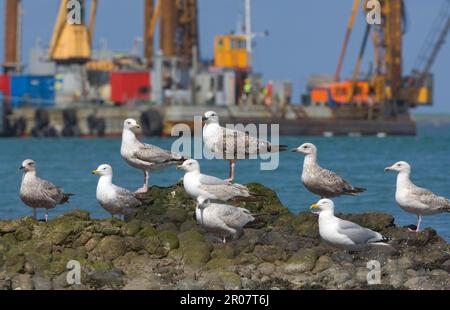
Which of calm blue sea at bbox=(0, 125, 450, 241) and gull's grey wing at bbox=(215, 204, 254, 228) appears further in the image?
calm blue sea at bbox=(0, 125, 450, 241)

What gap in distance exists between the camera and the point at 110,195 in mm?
17344

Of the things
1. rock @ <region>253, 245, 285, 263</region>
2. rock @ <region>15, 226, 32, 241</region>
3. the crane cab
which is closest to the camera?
rock @ <region>253, 245, 285, 263</region>

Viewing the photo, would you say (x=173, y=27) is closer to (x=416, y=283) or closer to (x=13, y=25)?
(x=13, y=25)

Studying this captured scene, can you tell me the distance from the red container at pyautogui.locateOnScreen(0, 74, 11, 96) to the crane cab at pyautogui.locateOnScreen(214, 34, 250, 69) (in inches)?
642

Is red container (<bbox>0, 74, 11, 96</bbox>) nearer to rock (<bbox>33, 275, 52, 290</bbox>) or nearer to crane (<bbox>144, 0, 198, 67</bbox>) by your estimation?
crane (<bbox>144, 0, 198, 67</bbox>)

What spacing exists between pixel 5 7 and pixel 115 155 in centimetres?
2808

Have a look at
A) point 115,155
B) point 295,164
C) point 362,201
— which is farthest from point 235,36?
point 362,201

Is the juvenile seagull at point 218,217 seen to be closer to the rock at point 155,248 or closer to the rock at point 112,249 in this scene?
the rock at point 155,248

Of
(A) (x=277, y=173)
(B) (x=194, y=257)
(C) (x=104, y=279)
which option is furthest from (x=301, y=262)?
(A) (x=277, y=173)

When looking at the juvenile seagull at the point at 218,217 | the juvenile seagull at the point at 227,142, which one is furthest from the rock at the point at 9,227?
the juvenile seagull at the point at 227,142

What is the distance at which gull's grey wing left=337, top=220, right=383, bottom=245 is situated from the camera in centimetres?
1572

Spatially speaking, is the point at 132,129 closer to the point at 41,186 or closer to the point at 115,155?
the point at 41,186

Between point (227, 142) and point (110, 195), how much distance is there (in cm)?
212

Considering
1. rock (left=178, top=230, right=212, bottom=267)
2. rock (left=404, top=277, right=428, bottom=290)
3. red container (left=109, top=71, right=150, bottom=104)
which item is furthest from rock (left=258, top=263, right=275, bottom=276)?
red container (left=109, top=71, right=150, bottom=104)
